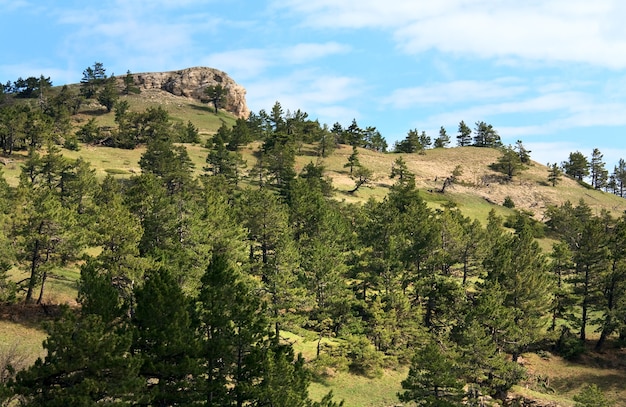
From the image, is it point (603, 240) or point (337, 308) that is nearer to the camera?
point (337, 308)

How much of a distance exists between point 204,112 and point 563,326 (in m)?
153

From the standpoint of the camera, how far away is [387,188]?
119188 mm

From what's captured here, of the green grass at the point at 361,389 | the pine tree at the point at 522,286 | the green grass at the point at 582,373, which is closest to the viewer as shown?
the green grass at the point at 361,389

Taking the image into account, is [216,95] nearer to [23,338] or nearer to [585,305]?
[585,305]

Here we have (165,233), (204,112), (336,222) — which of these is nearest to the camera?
(165,233)

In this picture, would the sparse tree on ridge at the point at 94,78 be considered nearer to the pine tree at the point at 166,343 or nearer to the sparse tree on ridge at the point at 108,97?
the sparse tree on ridge at the point at 108,97

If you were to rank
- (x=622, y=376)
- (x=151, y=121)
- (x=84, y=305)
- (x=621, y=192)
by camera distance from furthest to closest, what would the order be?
(x=621, y=192) < (x=151, y=121) < (x=622, y=376) < (x=84, y=305)

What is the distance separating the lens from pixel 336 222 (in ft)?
196

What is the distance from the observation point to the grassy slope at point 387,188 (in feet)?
132

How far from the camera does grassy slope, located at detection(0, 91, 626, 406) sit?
40312mm

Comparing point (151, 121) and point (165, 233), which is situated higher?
point (151, 121)

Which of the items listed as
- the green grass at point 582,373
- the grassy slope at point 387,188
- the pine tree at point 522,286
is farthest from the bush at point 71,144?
the green grass at point 582,373

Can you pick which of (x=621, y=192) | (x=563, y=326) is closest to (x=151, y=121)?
(x=563, y=326)

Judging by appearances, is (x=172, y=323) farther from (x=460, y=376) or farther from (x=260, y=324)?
(x=460, y=376)
